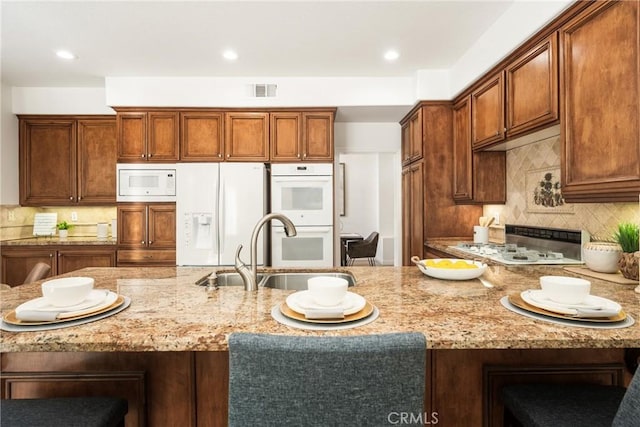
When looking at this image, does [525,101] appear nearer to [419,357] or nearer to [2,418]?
[419,357]

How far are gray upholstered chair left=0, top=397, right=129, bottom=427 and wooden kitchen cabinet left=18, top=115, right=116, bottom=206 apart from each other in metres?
3.35

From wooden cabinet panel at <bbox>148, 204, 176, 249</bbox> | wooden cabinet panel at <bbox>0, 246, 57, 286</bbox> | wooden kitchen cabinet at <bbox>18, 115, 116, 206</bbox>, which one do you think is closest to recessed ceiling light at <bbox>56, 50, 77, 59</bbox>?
wooden kitchen cabinet at <bbox>18, 115, 116, 206</bbox>

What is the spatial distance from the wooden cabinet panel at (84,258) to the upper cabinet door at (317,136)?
2383 mm

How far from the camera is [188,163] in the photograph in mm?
A: 3414

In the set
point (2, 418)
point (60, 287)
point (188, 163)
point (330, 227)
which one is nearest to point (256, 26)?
point (188, 163)

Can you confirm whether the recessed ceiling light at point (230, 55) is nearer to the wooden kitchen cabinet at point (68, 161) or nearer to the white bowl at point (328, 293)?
the wooden kitchen cabinet at point (68, 161)

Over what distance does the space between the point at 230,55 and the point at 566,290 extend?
9.93 ft

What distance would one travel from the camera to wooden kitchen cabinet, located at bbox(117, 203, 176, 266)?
3.42m

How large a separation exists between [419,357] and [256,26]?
263 cm

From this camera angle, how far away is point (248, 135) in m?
3.47

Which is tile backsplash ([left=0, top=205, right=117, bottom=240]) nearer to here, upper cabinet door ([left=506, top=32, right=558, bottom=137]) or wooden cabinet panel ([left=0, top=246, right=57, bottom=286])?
wooden cabinet panel ([left=0, top=246, right=57, bottom=286])

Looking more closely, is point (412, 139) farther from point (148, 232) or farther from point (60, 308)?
point (60, 308)

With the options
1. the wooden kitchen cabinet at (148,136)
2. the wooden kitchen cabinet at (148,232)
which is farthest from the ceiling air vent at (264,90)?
the wooden kitchen cabinet at (148,232)

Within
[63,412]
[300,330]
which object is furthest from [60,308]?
[300,330]
